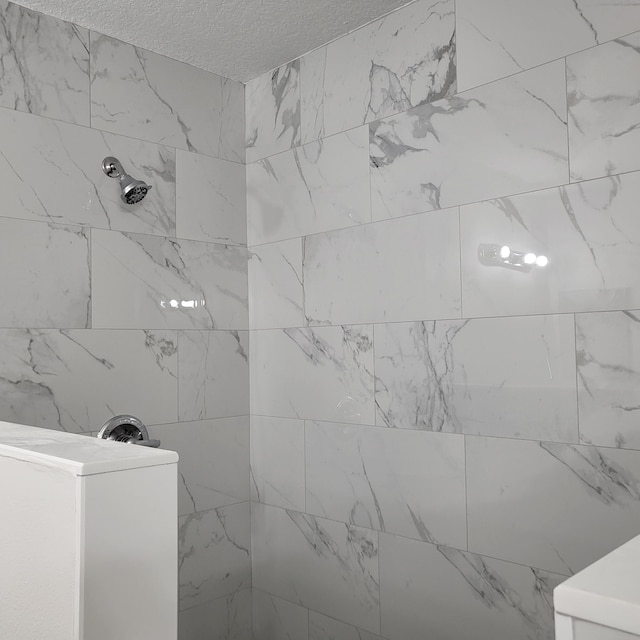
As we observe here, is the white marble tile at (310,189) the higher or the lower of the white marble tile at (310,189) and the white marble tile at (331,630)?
the higher

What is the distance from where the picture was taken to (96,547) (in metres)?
0.78

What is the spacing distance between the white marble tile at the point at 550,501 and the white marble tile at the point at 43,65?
1611mm

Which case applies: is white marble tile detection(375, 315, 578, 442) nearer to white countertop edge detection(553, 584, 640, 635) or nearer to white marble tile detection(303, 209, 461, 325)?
white marble tile detection(303, 209, 461, 325)

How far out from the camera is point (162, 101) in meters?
2.21

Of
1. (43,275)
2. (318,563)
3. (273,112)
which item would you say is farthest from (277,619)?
(273,112)

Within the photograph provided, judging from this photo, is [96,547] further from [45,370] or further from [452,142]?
[452,142]

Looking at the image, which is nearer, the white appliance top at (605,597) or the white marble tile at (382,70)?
the white appliance top at (605,597)

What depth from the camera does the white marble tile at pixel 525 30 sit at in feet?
4.88

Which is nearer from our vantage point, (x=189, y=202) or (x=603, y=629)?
(x=603, y=629)

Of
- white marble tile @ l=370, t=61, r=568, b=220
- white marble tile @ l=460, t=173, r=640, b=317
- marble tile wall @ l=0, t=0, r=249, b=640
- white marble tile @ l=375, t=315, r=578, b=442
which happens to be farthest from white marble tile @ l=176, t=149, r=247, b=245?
white marble tile @ l=460, t=173, r=640, b=317

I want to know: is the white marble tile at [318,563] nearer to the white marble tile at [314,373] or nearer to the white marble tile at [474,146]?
the white marble tile at [314,373]

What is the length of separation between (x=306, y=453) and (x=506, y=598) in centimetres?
81

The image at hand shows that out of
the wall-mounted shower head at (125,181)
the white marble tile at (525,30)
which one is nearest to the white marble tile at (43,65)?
the wall-mounted shower head at (125,181)

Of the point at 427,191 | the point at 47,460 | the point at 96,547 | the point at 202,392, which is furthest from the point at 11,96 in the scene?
the point at 96,547
